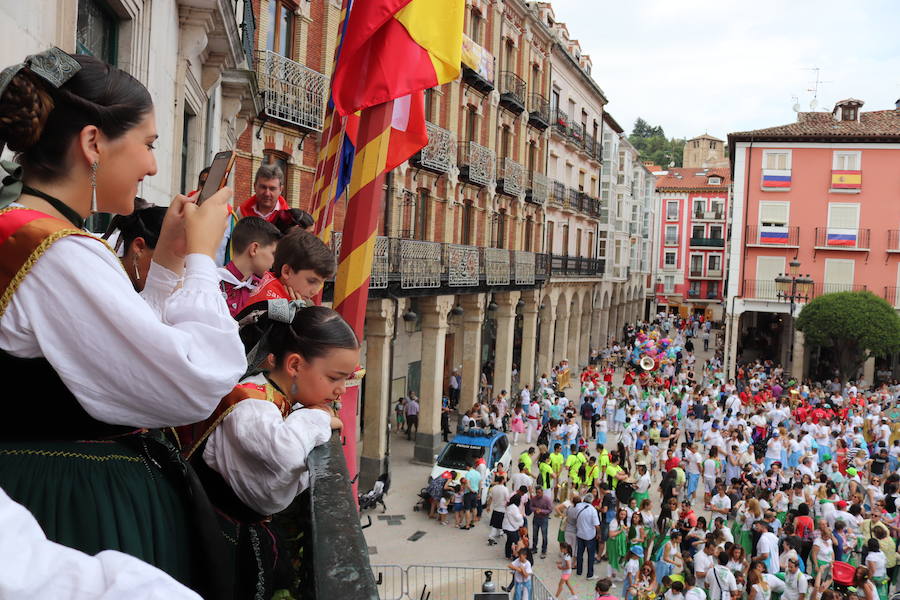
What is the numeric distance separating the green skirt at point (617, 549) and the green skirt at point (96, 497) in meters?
11.6

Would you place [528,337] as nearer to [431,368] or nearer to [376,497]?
[431,368]

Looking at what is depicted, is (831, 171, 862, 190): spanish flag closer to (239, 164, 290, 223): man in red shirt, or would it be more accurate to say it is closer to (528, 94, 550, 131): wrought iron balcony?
(528, 94, 550, 131): wrought iron balcony

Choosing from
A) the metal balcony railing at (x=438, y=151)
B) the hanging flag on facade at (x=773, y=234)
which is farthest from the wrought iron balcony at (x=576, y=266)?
the metal balcony railing at (x=438, y=151)

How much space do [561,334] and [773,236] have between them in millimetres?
12025

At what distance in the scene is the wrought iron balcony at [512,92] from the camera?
82.0 feet

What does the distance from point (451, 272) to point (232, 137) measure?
31.4 ft

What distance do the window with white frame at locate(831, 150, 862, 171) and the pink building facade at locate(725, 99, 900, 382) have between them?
0.05m

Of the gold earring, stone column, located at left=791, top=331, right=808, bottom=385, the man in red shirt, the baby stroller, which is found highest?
the man in red shirt

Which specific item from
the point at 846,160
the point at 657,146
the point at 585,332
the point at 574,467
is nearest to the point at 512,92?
the point at 574,467

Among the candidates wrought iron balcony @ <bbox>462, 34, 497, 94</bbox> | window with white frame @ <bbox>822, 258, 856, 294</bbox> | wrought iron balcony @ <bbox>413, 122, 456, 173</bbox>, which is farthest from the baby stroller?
window with white frame @ <bbox>822, 258, 856, 294</bbox>

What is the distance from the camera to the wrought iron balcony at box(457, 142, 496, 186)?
2241 cm

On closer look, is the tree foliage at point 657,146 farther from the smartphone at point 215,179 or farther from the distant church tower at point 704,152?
the smartphone at point 215,179

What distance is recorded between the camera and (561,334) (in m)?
34.6

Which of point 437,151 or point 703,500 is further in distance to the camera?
point 437,151
